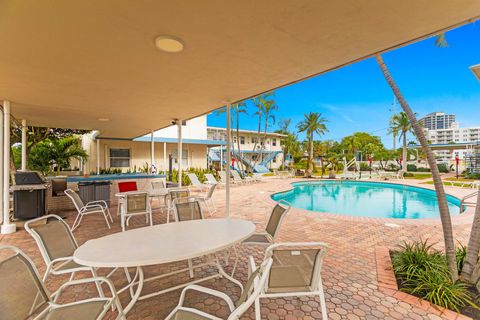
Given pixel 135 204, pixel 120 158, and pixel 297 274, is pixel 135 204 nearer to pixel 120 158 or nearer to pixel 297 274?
pixel 297 274

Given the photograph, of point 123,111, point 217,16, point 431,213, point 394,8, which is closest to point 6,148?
point 123,111

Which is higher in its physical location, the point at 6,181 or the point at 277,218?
the point at 6,181

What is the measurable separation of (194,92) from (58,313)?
12.6 feet

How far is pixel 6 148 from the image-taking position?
5.03m

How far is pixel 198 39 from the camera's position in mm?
2549

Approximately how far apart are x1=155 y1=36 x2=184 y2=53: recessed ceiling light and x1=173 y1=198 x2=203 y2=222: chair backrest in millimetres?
2055

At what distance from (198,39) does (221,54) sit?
42 cm

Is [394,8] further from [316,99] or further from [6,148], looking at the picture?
[316,99]

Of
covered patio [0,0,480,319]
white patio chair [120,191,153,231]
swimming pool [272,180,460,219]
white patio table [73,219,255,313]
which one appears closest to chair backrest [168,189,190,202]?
white patio chair [120,191,153,231]

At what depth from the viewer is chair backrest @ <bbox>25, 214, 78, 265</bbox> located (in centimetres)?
216

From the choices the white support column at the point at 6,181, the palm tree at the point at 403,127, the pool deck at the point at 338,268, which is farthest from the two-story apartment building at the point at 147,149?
the palm tree at the point at 403,127

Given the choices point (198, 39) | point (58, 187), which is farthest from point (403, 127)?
point (58, 187)

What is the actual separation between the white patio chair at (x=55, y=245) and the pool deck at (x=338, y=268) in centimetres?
53

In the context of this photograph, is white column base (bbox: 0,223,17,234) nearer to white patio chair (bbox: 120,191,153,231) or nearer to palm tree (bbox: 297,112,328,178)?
white patio chair (bbox: 120,191,153,231)
